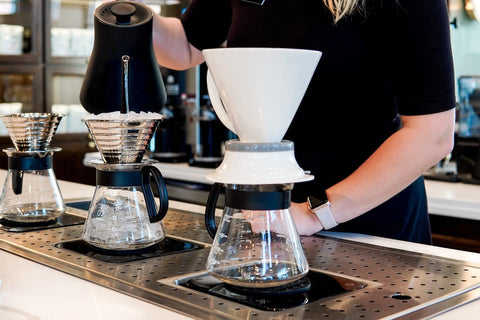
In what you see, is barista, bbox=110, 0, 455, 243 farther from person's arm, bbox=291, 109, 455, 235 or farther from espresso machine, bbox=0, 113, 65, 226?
espresso machine, bbox=0, 113, 65, 226

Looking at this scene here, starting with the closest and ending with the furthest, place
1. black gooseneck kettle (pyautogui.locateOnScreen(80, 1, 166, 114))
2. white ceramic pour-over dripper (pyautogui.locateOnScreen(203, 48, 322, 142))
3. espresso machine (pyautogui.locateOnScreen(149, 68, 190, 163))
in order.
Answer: white ceramic pour-over dripper (pyautogui.locateOnScreen(203, 48, 322, 142))
black gooseneck kettle (pyautogui.locateOnScreen(80, 1, 166, 114))
espresso machine (pyautogui.locateOnScreen(149, 68, 190, 163))

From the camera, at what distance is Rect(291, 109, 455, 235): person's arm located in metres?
1.32

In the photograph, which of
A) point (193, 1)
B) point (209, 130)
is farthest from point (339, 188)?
point (209, 130)

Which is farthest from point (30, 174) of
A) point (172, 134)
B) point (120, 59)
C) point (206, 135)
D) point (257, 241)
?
point (172, 134)

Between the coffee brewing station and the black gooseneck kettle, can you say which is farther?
the black gooseneck kettle

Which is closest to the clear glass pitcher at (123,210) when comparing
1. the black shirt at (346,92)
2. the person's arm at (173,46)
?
the black shirt at (346,92)

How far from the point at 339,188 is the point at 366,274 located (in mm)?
292

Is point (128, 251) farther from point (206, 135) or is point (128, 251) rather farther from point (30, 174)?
point (206, 135)

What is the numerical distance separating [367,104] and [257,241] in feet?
2.02

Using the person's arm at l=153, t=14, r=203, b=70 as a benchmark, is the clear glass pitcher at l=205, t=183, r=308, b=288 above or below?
below

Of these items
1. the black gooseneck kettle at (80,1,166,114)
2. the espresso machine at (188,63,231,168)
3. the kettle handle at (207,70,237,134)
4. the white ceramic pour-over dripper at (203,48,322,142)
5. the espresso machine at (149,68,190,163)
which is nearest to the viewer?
the white ceramic pour-over dripper at (203,48,322,142)

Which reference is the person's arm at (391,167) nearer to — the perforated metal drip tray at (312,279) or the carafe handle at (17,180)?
the perforated metal drip tray at (312,279)

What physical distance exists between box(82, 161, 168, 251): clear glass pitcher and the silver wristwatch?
0.98ft

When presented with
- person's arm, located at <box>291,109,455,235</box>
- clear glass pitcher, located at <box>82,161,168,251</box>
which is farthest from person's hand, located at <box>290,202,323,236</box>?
clear glass pitcher, located at <box>82,161,168,251</box>
